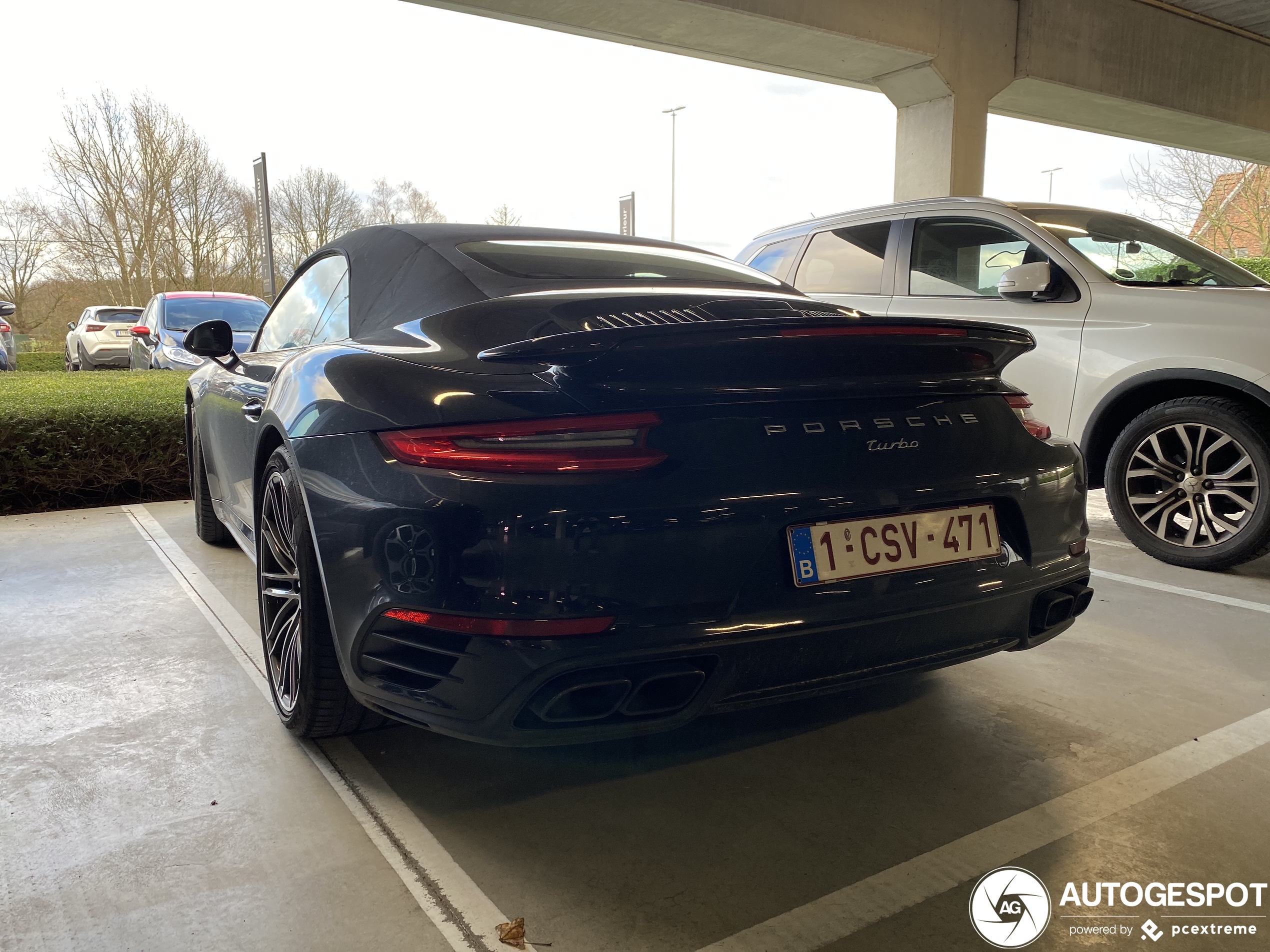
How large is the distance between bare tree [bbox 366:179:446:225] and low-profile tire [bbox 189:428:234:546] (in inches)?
820

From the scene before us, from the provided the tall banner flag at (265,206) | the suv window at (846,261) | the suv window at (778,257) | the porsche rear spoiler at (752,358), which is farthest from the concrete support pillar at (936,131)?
the porsche rear spoiler at (752,358)

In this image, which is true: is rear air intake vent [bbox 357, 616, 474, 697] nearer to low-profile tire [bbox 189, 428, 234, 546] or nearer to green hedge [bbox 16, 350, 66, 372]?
low-profile tire [bbox 189, 428, 234, 546]

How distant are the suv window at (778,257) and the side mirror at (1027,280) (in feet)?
5.10

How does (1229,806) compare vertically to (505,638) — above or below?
below

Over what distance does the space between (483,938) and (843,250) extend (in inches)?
185

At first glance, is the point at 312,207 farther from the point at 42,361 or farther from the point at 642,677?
the point at 642,677

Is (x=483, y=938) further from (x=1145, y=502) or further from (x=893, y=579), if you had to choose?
(x=1145, y=502)

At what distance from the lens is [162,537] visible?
15.7 ft

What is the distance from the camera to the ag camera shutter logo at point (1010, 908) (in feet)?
5.15

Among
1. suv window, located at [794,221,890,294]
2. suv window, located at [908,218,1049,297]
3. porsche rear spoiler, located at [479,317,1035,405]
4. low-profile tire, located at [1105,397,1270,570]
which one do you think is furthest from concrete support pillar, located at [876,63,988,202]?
porsche rear spoiler, located at [479,317,1035,405]

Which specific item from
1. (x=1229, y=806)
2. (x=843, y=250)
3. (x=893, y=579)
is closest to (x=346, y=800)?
(x=893, y=579)

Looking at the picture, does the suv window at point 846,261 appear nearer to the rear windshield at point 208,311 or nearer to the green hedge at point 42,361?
the rear windshield at point 208,311

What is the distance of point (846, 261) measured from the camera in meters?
5.45

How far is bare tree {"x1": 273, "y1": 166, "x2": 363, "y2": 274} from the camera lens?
937 inches
